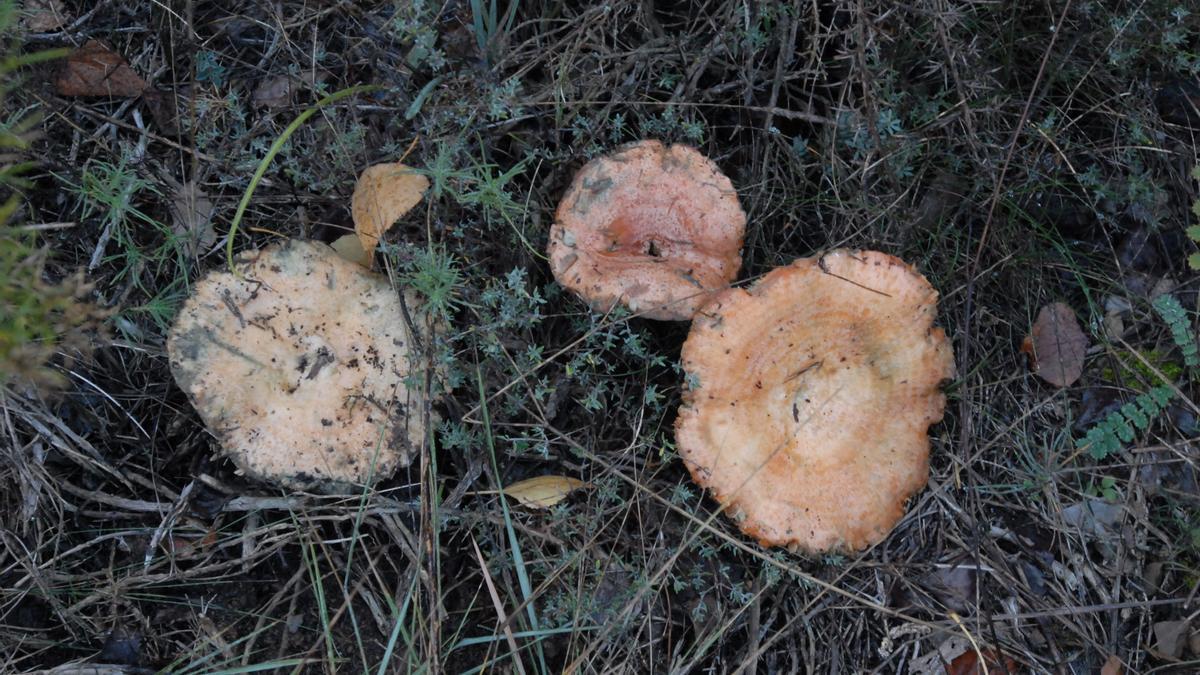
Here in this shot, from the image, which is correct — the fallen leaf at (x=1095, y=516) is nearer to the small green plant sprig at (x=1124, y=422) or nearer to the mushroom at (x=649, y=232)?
the small green plant sprig at (x=1124, y=422)

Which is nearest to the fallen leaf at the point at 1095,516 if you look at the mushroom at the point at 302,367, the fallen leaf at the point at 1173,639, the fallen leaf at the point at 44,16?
the fallen leaf at the point at 1173,639

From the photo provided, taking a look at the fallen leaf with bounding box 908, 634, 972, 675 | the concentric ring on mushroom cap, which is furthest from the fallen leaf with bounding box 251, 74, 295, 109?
the fallen leaf with bounding box 908, 634, 972, 675

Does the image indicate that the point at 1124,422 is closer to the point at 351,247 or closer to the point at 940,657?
the point at 940,657

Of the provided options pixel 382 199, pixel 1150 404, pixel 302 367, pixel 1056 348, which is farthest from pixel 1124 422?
pixel 302 367

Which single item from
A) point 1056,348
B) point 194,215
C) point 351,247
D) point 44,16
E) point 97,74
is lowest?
point 1056,348

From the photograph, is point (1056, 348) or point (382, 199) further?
point (1056, 348)

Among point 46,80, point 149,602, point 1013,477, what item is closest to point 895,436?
point 1013,477
